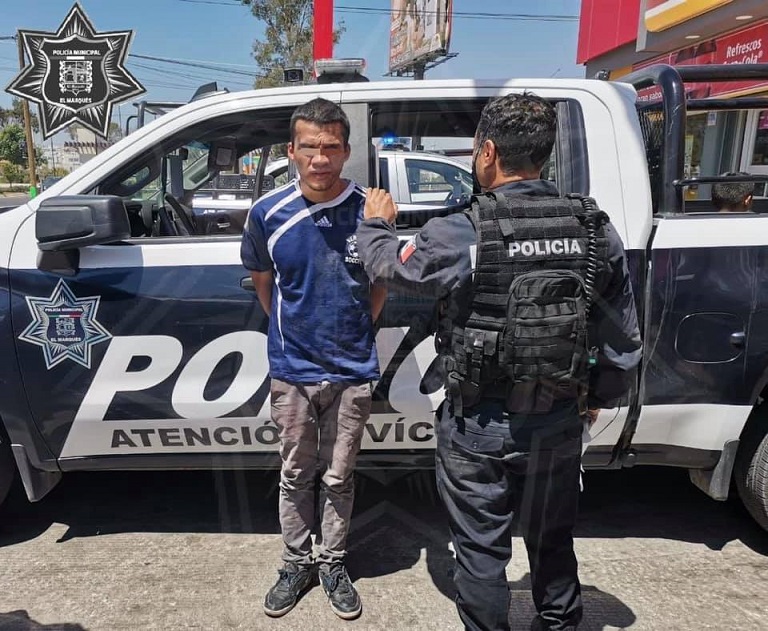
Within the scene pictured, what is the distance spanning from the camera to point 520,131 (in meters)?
1.58

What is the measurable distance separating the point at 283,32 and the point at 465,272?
20.2 meters

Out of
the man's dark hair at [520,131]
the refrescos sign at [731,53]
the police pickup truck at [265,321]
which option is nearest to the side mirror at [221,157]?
the police pickup truck at [265,321]

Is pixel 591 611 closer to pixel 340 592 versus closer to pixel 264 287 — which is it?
pixel 340 592

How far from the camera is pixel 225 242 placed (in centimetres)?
240

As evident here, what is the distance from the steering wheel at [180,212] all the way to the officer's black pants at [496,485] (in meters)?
1.89

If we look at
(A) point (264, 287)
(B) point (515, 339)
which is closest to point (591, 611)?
(B) point (515, 339)

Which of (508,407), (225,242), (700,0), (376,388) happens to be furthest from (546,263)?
(700,0)

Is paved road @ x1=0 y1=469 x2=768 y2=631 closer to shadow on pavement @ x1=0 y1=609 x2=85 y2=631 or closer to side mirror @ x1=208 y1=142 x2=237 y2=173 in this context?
shadow on pavement @ x1=0 y1=609 x2=85 y2=631

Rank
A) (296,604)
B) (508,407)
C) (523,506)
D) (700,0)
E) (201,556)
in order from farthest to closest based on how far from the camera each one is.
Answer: (700,0), (201,556), (296,604), (523,506), (508,407)

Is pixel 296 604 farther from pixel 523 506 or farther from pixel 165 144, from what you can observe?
pixel 165 144

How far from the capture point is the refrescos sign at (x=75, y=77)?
7.43 metres

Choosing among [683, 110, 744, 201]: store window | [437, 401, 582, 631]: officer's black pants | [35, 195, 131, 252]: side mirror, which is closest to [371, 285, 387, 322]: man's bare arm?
[437, 401, 582, 631]: officer's black pants

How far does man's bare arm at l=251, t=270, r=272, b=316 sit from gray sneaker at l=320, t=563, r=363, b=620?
1.00m

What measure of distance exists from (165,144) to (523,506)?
70.7 inches
